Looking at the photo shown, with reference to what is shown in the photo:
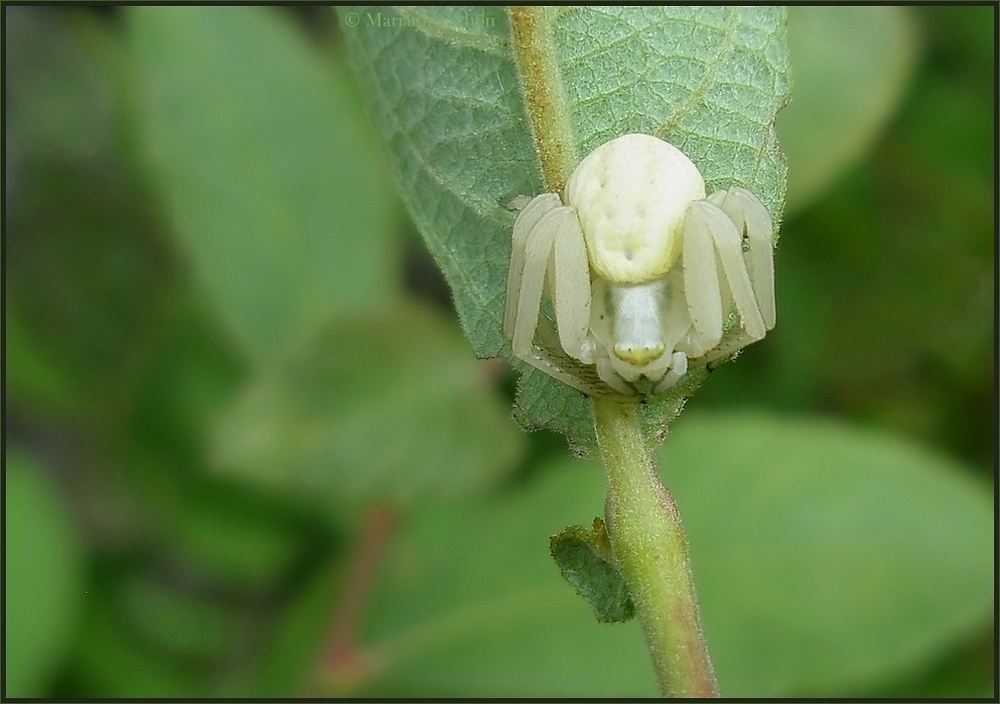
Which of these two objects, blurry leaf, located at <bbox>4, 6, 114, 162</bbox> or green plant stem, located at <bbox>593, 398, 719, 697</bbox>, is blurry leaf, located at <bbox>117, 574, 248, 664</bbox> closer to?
blurry leaf, located at <bbox>4, 6, 114, 162</bbox>

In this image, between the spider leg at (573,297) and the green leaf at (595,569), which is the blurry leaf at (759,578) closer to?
the spider leg at (573,297)

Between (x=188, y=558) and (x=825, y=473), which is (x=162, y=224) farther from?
(x=825, y=473)

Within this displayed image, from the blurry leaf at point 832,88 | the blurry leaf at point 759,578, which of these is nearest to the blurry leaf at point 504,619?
the blurry leaf at point 759,578

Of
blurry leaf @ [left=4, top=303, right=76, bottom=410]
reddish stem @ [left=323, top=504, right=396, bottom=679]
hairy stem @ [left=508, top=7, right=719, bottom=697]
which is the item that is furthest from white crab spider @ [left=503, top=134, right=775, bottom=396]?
blurry leaf @ [left=4, top=303, right=76, bottom=410]

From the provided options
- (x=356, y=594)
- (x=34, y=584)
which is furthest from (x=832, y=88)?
(x=34, y=584)

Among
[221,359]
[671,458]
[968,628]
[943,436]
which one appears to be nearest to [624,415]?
[671,458]

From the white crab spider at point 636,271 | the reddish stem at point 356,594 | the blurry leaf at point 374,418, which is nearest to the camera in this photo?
the white crab spider at point 636,271
